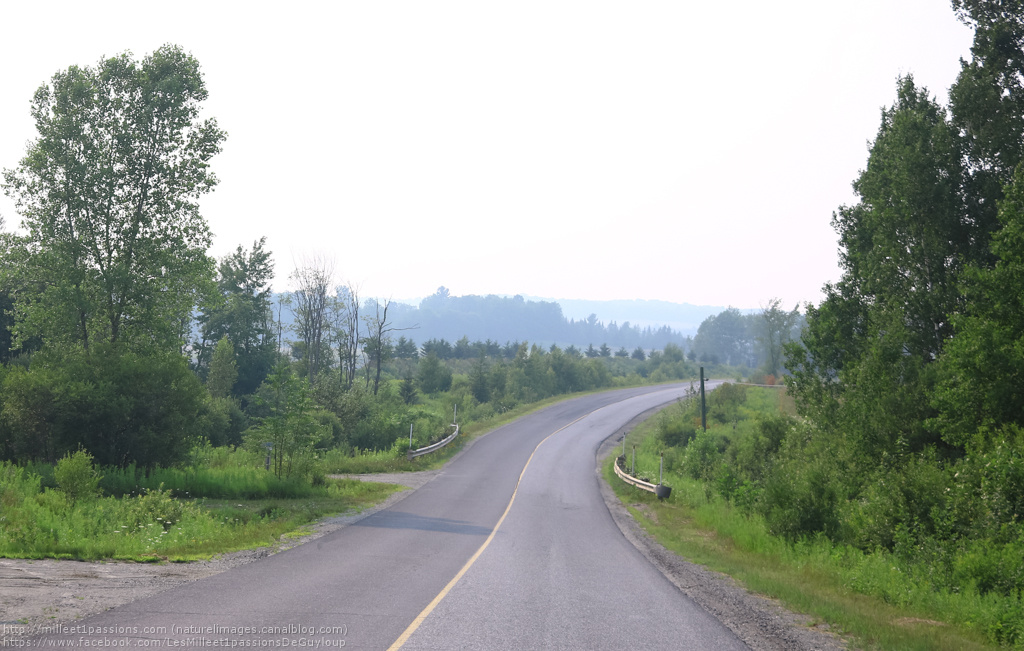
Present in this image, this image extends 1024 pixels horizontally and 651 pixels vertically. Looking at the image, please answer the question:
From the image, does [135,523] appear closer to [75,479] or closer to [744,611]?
[75,479]

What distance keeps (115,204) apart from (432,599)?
2624cm

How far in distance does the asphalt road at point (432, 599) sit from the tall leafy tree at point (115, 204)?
17.1 metres

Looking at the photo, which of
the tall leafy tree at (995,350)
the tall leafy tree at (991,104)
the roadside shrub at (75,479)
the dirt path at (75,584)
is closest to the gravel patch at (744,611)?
the tall leafy tree at (995,350)

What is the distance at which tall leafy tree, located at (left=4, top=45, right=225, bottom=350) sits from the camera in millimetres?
25891

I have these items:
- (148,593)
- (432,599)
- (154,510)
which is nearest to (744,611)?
(432,599)

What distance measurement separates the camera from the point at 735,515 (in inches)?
703

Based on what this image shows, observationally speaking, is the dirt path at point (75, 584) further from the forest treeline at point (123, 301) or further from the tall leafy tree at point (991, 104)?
the tall leafy tree at point (991, 104)

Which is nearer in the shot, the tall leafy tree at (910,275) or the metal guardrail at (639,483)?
the tall leafy tree at (910,275)

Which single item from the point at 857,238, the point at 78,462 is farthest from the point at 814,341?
the point at 78,462

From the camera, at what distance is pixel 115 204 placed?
27234 mm

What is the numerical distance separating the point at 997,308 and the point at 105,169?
3074cm

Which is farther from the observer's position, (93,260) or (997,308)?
(93,260)

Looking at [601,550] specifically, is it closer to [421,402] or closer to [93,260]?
[93,260]

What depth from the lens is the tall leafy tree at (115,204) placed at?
25.9 meters
